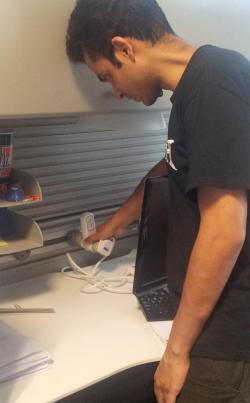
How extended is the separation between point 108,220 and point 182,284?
1.87ft

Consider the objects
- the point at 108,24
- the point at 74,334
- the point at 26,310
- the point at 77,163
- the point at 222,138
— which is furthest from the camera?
the point at 77,163

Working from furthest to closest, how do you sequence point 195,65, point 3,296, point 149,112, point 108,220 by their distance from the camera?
point 108,220 < point 3,296 < point 149,112 < point 195,65

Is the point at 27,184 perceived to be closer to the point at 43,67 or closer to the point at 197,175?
the point at 43,67

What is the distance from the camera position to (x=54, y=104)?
0.99m

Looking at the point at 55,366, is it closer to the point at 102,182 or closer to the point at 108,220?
the point at 108,220

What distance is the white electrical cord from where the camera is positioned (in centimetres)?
148

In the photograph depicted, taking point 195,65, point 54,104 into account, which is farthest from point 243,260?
point 54,104

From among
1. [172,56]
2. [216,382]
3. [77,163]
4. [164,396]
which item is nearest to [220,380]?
[216,382]

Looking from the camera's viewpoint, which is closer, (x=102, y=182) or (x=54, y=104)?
(x=54, y=104)

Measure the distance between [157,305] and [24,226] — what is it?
0.44 m

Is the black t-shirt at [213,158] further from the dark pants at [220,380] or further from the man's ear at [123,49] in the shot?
the man's ear at [123,49]

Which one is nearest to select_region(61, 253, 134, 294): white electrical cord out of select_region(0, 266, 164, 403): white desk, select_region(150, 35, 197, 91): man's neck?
select_region(0, 266, 164, 403): white desk

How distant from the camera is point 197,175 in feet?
2.89

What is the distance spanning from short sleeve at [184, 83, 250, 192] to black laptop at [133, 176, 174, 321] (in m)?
0.39
